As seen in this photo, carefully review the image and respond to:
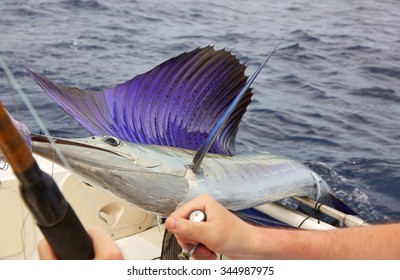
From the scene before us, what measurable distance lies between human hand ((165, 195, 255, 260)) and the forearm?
16cm

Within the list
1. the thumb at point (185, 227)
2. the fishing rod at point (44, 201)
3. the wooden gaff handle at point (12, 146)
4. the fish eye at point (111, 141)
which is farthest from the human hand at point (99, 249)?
the fish eye at point (111, 141)

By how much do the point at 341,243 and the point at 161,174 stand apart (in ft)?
2.09

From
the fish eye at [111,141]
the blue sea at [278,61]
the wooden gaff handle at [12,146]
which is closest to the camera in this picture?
the wooden gaff handle at [12,146]

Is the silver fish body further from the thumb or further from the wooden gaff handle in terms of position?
the wooden gaff handle

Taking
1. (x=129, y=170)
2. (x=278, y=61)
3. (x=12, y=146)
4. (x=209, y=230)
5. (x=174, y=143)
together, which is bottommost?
(x=278, y=61)

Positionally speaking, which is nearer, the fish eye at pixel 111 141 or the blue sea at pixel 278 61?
the fish eye at pixel 111 141

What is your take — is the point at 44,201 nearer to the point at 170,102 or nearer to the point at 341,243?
the point at 341,243

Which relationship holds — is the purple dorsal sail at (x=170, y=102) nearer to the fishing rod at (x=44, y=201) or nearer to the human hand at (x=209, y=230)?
the human hand at (x=209, y=230)

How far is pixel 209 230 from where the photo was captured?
1110mm

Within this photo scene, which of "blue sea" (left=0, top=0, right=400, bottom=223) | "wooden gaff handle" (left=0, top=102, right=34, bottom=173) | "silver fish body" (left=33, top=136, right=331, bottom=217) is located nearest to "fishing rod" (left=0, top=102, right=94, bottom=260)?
"wooden gaff handle" (left=0, top=102, right=34, bottom=173)

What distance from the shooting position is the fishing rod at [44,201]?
1.99 feet

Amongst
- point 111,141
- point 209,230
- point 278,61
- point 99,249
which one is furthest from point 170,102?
point 278,61

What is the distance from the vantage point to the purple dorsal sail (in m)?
2.05
